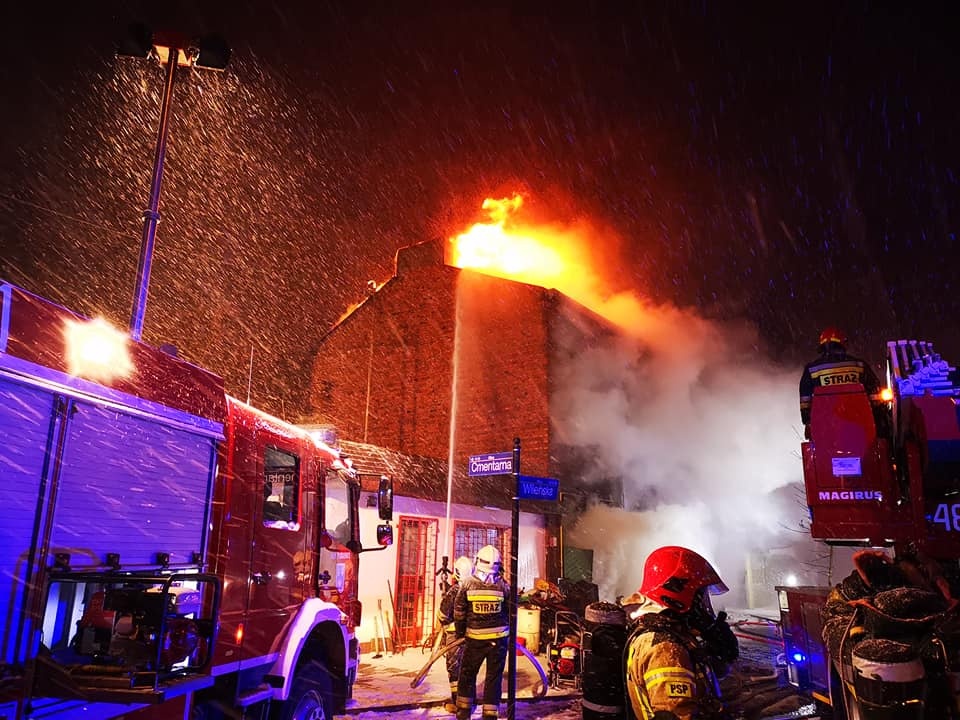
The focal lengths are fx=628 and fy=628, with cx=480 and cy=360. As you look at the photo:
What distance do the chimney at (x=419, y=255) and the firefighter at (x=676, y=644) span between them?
18.2 m

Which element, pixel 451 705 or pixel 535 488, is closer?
pixel 535 488

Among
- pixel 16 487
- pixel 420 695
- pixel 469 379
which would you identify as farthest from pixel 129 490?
pixel 469 379

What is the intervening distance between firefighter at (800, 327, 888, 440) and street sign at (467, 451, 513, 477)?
267 cm

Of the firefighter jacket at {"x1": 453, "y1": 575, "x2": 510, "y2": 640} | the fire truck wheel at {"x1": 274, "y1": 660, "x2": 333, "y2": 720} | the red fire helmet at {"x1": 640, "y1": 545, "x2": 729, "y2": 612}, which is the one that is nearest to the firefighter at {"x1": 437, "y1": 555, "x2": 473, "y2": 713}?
the firefighter jacket at {"x1": 453, "y1": 575, "x2": 510, "y2": 640}

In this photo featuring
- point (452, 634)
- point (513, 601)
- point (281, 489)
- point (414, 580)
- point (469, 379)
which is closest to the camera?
point (281, 489)

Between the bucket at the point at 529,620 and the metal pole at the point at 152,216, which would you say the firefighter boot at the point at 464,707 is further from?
the metal pole at the point at 152,216

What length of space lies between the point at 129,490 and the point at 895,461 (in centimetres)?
475

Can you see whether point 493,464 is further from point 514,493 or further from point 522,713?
point 522,713

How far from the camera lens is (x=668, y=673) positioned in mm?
2303

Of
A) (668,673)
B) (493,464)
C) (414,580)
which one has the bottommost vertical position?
(414,580)

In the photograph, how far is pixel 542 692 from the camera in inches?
307

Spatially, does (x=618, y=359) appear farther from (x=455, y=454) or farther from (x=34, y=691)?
(x=34, y=691)

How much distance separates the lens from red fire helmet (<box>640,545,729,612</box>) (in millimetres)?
2516

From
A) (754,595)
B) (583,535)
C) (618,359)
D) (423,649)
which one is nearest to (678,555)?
(423,649)
